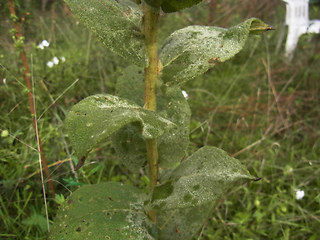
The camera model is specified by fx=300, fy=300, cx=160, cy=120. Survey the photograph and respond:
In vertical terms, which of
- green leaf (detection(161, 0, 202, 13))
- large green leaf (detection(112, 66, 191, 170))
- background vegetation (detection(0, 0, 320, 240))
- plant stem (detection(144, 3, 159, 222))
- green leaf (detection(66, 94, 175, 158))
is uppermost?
green leaf (detection(161, 0, 202, 13))

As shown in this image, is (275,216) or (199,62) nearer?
(199,62)

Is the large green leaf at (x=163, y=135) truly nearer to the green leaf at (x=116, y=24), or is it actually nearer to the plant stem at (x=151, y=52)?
the plant stem at (x=151, y=52)

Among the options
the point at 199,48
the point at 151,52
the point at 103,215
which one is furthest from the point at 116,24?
the point at 103,215

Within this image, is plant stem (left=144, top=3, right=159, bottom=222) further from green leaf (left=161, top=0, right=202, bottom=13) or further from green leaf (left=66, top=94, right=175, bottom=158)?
green leaf (left=66, top=94, right=175, bottom=158)

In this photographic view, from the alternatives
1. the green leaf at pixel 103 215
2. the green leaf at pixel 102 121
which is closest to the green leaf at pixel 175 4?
the green leaf at pixel 102 121

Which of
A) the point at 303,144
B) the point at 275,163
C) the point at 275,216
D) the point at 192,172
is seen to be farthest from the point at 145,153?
the point at 303,144

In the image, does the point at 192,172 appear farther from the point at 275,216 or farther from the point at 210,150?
the point at 275,216

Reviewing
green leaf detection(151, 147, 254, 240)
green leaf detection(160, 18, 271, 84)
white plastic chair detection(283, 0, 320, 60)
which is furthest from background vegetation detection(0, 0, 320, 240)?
green leaf detection(151, 147, 254, 240)

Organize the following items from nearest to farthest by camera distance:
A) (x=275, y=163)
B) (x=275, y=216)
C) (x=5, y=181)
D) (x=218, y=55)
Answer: (x=218, y=55)
(x=5, y=181)
(x=275, y=216)
(x=275, y=163)
